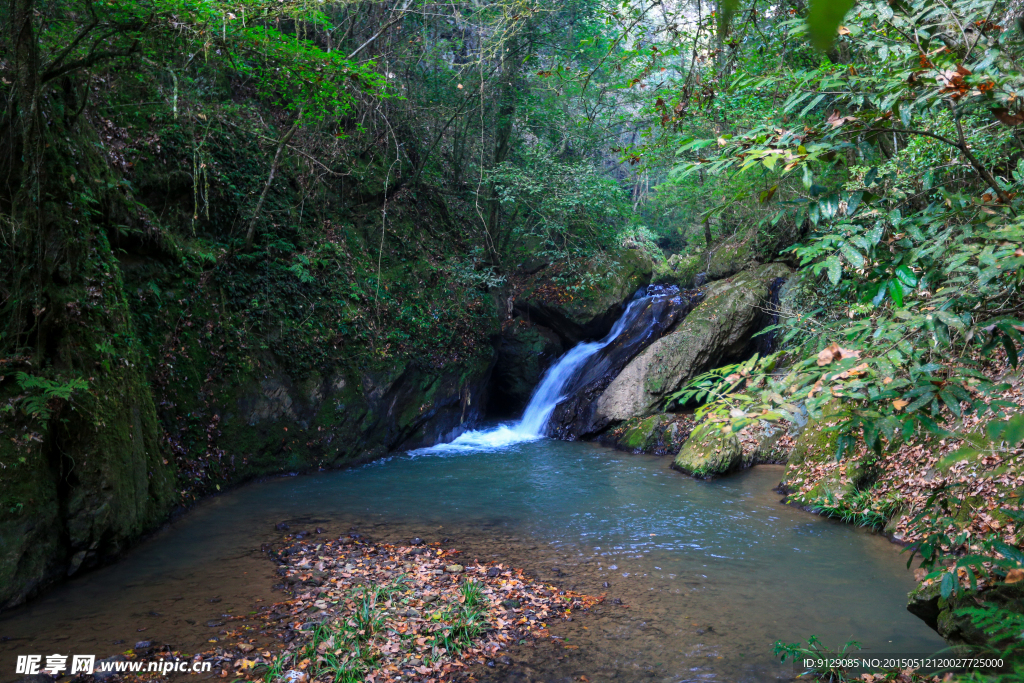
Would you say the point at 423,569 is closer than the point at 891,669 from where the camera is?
No

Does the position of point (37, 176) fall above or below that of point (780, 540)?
above

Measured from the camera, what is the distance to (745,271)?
1515cm

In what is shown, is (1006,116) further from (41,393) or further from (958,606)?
(41,393)

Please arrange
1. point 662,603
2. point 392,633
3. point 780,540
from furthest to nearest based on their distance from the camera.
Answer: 1. point 780,540
2. point 662,603
3. point 392,633

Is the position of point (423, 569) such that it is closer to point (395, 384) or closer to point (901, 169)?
point (395, 384)

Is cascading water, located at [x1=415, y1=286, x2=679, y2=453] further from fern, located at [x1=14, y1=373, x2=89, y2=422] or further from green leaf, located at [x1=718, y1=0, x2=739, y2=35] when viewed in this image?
green leaf, located at [x1=718, y1=0, x2=739, y2=35]

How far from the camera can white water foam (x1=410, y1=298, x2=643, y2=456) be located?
1298cm

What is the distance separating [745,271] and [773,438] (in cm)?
583

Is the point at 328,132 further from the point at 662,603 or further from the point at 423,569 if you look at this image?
the point at 662,603

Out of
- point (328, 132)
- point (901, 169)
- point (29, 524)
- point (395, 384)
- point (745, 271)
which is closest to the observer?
point (29, 524)

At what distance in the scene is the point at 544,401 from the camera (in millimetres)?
14539

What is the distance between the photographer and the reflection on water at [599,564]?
4.47m

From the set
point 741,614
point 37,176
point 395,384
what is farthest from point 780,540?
point 37,176

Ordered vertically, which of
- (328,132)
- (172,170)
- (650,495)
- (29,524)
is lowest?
(650,495)
